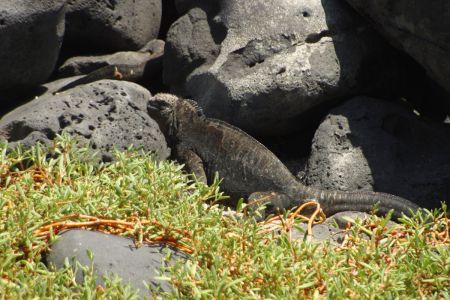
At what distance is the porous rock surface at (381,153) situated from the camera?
18.8ft

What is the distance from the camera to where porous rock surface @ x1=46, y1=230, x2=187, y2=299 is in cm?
370

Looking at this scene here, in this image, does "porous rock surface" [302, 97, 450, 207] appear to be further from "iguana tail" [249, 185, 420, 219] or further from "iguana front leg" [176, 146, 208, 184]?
"iguana front leg" [176, 146, 208, 184]

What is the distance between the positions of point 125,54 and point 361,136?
2154mm

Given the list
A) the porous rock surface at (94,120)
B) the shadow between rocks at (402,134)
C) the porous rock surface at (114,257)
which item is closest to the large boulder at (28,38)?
the porous rock surface at (94,120)

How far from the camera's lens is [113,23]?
7.11m

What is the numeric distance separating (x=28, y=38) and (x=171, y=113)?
107cm

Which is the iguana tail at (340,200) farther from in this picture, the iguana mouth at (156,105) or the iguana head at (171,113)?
the iguana mouth at (156,105)

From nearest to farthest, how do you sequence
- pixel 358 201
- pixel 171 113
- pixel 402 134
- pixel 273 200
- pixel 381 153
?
1. pixel 358 201
2. pixel 273 200
3. pixel 381 153
4. pixel 402 134
5. pixel 171 113

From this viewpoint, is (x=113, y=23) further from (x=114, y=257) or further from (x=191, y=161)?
(x=114, y=257)

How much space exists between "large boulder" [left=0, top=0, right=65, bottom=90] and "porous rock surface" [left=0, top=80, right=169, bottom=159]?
323 mm

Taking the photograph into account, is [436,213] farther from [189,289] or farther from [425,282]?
[189,289]

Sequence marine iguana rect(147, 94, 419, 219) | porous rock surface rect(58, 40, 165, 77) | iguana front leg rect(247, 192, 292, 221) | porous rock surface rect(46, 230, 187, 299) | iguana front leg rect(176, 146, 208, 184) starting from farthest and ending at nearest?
1. porous rock surface rect(58, 40, 165, 77)
2. iguana front leg rect(176, 146, 208, 184)
3. iguana front leg rect(247, 192, 292, 221)
4. marine iguana rect(147, 94, 419, 219)
5. porous rock surface rect(46, 230, 187, 299)

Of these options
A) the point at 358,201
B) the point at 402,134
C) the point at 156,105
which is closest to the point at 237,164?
the point at 156,105

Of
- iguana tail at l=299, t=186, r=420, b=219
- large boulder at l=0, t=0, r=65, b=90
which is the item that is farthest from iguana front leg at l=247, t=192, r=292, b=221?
large boulder at l=0, t=0, r=65, b=90
